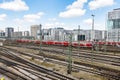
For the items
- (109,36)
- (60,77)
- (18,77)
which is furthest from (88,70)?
(109,36)

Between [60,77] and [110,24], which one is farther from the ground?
[110,24]

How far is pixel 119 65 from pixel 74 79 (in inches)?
479

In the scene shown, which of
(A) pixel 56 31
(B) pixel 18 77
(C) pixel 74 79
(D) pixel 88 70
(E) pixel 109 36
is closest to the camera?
(C) pixel 74 79

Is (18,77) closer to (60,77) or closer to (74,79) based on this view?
(60,77)

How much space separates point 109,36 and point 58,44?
7829 centimetres

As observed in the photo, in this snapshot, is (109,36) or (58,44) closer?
(58,44)

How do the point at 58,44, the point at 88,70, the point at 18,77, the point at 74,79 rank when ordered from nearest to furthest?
the point at 74,79, the point at 18,77, the point at 88,70, the point at 58,44

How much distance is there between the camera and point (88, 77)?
22.6m

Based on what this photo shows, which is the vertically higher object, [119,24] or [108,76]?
[119,24]

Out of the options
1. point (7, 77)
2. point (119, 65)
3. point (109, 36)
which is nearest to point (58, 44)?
point (119, 65)

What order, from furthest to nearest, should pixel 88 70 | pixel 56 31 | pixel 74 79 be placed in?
pixel 56 31 → pixel 88 70 → pixel 74 79

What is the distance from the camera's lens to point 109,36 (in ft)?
472

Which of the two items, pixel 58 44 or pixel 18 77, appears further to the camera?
pixel 58 44

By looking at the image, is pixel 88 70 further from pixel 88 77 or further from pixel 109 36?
pixel 109 36
